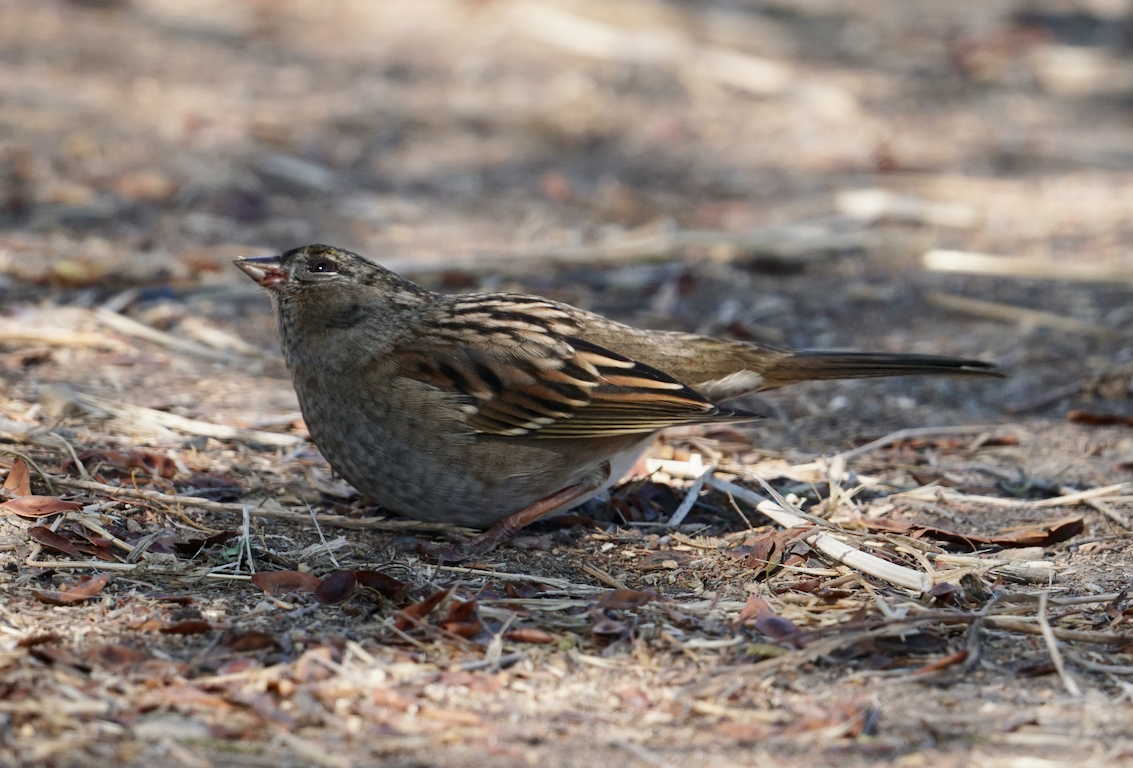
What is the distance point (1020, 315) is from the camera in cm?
635

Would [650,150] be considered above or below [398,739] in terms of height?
above

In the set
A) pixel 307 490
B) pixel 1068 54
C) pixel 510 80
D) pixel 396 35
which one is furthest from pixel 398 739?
pixel 1068 54

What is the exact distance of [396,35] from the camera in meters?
10.9

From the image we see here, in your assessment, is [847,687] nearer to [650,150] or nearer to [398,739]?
[398,739]

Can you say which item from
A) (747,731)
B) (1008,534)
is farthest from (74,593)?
(1008,534)

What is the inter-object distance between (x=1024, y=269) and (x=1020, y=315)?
25.6 inches

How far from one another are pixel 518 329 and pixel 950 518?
4.97ft

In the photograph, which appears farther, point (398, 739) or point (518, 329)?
point (518, 329)

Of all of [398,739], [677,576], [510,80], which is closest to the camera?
[398,739]

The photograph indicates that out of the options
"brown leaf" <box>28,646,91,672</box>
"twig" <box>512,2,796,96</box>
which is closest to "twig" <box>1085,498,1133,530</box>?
"brown leaf" <box>28,646,91,672</box>

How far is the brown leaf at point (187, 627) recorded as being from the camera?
319 cm

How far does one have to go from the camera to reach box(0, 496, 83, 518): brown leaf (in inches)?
146

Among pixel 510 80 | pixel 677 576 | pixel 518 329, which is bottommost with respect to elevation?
pixel 677 576

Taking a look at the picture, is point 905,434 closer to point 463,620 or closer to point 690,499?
point 690,499
